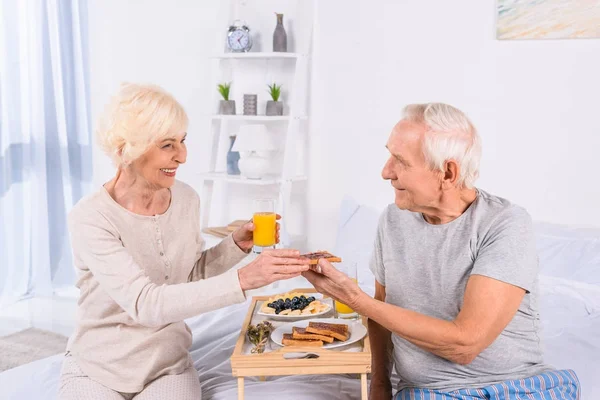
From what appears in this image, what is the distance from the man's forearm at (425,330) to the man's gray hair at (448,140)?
0.36m

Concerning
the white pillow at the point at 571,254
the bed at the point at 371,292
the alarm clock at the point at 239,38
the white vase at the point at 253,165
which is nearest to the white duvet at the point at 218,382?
the bed at the point at 371,292

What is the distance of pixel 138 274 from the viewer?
6.09 feet

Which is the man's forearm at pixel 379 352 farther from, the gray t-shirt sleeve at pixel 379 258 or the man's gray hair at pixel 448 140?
the man's gray hair at pixel 448 140

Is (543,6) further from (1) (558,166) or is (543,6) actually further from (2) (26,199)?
(2) (26,199)

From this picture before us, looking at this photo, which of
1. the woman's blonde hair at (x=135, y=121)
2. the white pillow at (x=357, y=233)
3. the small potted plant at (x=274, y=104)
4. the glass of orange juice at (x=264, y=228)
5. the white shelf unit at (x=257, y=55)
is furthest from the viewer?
the small potted plant at (x=274, y=104)

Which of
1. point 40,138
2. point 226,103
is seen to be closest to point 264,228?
point 226,103

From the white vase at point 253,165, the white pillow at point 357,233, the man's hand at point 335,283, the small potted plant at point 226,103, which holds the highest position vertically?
the small potted plant at point 226,103

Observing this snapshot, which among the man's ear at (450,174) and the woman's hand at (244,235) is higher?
the man's ear at (450,174)

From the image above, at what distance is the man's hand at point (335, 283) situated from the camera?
5.57ft

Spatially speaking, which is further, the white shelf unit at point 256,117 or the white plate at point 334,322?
the white shelf unit at point 256,117

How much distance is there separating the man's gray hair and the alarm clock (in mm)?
2346

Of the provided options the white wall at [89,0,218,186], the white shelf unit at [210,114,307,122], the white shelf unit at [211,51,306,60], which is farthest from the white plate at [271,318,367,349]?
the white wall at [89,0,218,186]

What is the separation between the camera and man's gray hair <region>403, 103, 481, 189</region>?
5.73 ft

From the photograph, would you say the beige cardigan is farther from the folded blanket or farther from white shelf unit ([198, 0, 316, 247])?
white shelf unit ([198, 0, 316, 247])
